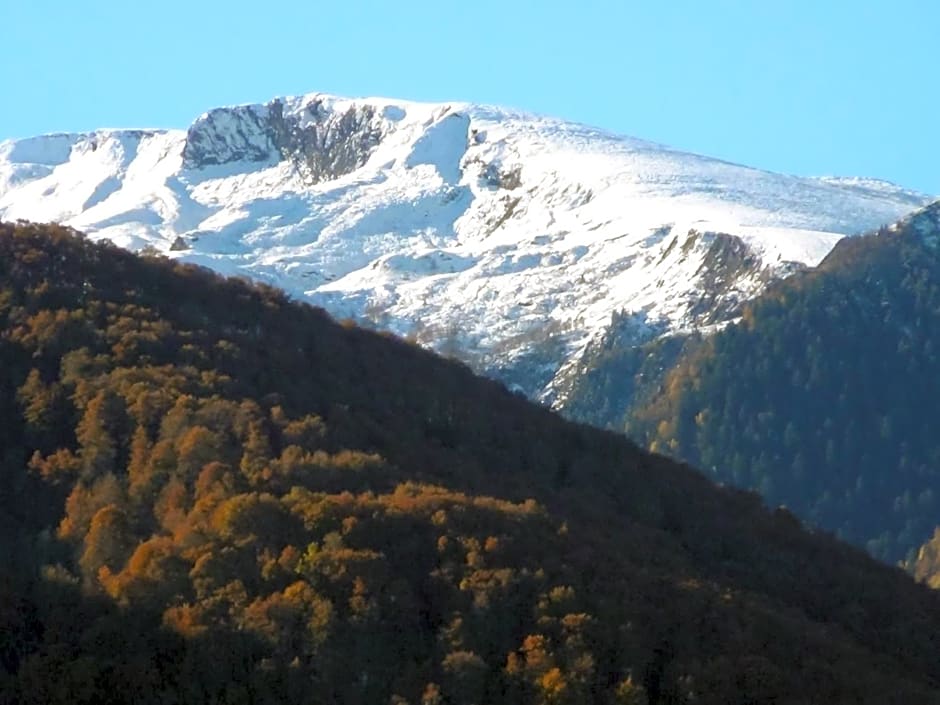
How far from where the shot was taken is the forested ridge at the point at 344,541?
43594 mm

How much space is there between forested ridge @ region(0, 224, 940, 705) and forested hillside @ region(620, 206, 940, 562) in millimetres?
75131

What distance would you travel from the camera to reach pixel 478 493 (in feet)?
173

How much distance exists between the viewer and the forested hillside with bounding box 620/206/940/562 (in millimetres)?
140625

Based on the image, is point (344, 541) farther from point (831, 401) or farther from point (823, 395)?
point (823, 395)

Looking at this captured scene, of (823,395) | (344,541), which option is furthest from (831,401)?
(344,541)

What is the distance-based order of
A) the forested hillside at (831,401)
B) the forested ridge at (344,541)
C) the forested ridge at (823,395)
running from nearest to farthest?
1. the forested ridge at (344,541)
2. the forested hillside at (831,401)
3. the forested ridge at (823,395)

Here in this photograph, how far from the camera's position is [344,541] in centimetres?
4638

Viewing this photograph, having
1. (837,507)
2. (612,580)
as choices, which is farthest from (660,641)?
(837,507)

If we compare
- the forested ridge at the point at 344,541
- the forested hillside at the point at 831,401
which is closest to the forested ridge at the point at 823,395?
the forested hillside at the point at 831,401

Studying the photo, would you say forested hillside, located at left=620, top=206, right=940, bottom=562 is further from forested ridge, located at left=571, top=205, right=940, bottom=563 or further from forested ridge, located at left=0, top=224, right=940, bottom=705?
forested ridge, located at left=0, top=224, right=940, bottom=705

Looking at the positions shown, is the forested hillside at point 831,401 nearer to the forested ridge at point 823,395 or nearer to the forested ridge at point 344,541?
the forested ridge at point 823,395

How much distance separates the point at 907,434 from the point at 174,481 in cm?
10565

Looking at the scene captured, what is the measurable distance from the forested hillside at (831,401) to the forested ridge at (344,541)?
7513 cm

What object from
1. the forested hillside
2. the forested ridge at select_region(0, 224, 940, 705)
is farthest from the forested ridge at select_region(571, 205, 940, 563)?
the forested ridge at select_region(0, 224, 940, 705)
